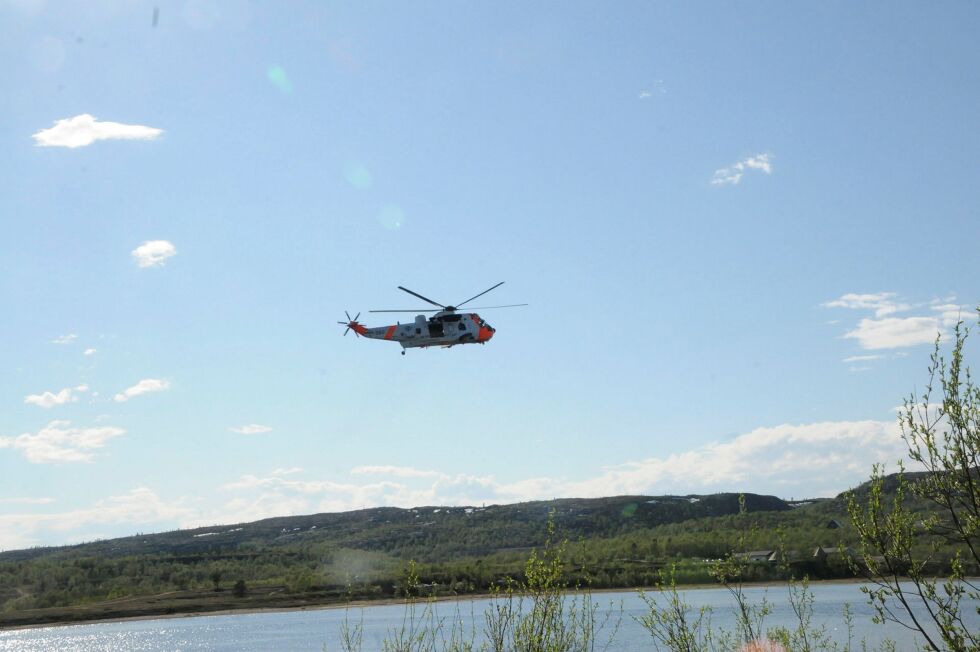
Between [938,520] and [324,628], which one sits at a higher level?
[938,520]

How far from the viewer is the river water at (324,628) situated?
257ft

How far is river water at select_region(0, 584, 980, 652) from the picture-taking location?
78.4m

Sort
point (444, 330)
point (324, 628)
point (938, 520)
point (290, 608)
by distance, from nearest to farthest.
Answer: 1. point (938, 520)
2. point (444, 330)
3. point (324, 628)
4. point (290, 608)

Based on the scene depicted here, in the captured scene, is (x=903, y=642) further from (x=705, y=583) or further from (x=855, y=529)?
(x=705, y=583)

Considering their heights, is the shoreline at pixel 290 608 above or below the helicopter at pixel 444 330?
below

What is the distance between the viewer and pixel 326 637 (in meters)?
96.2

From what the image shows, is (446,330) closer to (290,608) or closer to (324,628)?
(324,628)

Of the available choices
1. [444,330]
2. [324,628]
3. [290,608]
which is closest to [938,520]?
[444,330]

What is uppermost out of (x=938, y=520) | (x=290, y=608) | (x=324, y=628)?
(x=938, y=520)

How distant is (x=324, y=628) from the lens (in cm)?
10831

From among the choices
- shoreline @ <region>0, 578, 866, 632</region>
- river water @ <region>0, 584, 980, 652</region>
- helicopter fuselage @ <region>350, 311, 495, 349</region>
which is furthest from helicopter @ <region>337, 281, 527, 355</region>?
shoreline @ <region>0, 578, 866, 632</region>

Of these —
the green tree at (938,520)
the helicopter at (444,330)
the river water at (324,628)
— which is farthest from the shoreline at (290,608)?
the green tree at (938,520)

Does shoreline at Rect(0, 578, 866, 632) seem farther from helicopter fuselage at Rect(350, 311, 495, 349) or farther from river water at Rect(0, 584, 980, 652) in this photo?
helicopter fuselage at Rect(350, 311, 495, 349)

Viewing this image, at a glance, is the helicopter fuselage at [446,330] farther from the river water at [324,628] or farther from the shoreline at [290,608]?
the shoreline at [290,608]
